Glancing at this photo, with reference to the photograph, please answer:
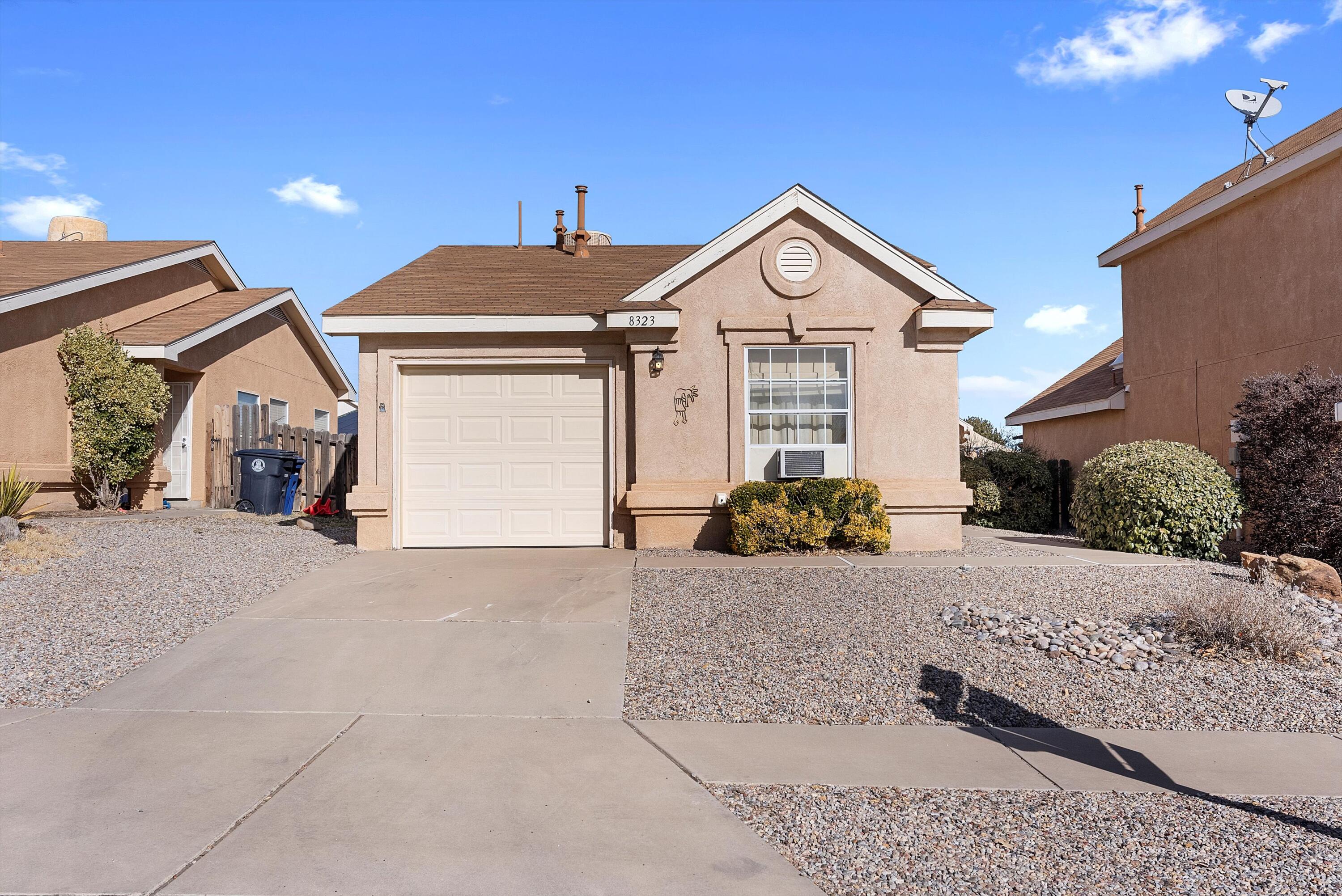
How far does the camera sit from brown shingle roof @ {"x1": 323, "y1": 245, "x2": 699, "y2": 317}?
1092 centimetres

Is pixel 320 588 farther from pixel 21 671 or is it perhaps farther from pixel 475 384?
pixel 475 384

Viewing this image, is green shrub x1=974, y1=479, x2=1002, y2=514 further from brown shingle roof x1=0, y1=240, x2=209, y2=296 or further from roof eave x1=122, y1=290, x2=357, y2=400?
brown shingle roof x1=0, y1=240, x2=209, y2=296

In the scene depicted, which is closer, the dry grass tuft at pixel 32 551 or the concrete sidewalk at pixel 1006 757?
the concrete sidewalk at pixel 1006 757

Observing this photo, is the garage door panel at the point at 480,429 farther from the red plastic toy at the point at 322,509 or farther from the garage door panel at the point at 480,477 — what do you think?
the red plastic toy at the point at 322,509

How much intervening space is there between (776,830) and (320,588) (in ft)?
19.3

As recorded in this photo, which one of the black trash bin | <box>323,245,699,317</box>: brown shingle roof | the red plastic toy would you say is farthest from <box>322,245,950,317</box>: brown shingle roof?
the red plastic toy

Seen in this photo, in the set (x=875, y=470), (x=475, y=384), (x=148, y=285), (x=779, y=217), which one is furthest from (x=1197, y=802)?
(x=148, y=285)

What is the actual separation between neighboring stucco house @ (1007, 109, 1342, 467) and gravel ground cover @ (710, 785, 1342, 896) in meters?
10.8

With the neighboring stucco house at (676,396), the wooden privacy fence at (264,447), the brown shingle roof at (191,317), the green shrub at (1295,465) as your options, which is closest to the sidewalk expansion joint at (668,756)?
the neighboring stucco house at (676,396)

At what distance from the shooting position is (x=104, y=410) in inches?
525

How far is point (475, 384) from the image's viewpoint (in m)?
11.0

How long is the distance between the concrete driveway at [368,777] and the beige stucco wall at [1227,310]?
38.6 ft

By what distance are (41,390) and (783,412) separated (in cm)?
1161

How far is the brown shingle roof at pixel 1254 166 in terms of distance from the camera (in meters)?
12.7
